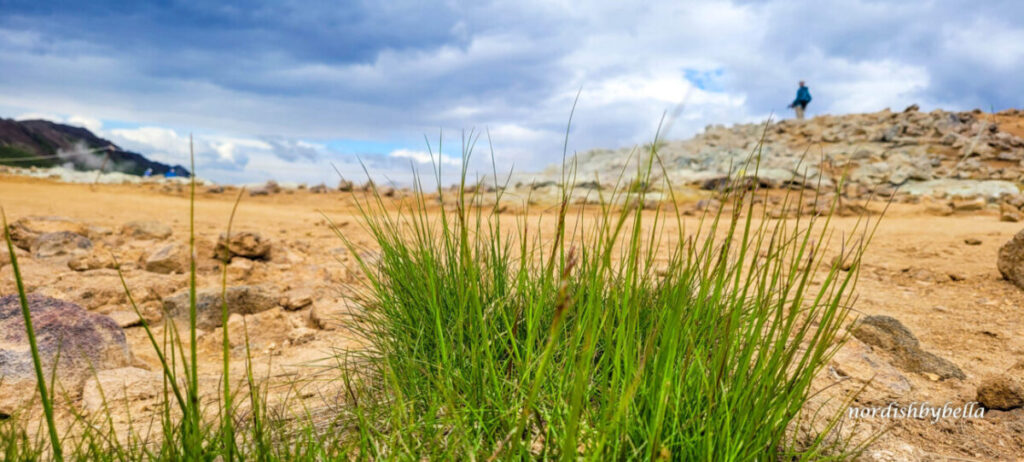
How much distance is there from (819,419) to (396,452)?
135 cm

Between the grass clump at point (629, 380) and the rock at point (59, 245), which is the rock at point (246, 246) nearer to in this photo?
the rock at point (59, 245)

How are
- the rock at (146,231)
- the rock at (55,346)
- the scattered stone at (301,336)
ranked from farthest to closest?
the rock at (146,231)
the scattered stone at (301,336)
the rock at (55,346)

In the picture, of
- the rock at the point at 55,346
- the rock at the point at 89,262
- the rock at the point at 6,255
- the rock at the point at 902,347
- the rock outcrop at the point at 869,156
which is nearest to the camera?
the rock at the point at 55,346

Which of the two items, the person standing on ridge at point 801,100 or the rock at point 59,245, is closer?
the rock at point 59,245

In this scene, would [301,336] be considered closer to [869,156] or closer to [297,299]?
[297,299]

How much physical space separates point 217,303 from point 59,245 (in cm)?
235

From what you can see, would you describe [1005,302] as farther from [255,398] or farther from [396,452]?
[255,398]

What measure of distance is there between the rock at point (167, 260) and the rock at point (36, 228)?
1.23 meters

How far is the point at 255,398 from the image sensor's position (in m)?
1.30

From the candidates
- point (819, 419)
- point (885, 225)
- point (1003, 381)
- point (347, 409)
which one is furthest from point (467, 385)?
point (885, 225)

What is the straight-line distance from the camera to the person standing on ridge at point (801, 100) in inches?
978

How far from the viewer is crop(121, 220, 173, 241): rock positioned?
20.6ft

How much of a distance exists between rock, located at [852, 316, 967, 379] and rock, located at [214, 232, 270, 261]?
182 inches

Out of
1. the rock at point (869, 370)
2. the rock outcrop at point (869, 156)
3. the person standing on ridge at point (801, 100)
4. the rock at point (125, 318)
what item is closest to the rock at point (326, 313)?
the rock at point (125, 318)
